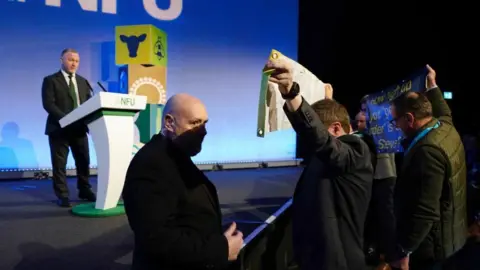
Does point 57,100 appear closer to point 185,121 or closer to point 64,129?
point 64,129

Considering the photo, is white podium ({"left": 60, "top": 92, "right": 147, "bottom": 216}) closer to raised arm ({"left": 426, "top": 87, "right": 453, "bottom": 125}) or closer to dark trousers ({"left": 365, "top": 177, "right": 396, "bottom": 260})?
dark trousers ({"left": 365, "top": 177, "right": 396, "bottom": 260})

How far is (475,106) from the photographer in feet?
33.5

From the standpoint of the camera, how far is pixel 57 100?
14.0 ft

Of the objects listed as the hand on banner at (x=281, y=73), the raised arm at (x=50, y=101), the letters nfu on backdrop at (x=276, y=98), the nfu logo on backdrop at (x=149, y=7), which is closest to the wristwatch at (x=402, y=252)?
the letters nfu on backdrop at (x=276, y=98)

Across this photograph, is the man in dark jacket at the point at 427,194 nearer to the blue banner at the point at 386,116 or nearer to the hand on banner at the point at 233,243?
the blue banner at the point at 386,116

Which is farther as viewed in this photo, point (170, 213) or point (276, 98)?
point (276, 98)

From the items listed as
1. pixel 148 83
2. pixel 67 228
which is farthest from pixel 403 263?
pixel 148 83

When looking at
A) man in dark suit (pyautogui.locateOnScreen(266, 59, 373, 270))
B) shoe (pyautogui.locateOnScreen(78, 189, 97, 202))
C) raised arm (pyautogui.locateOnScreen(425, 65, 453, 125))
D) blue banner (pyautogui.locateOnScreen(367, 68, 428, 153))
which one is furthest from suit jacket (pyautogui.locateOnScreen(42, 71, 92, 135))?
raised arm (pyautogui.locateOnScreen(425, 65, 453, 125))

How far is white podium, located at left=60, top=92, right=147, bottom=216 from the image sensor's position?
3.61m

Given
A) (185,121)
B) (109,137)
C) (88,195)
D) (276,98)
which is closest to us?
(185,121)

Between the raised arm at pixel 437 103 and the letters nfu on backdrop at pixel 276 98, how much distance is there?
0.66 meters

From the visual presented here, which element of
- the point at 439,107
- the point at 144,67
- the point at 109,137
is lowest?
the point at 109,137

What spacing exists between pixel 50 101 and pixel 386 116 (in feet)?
9.84

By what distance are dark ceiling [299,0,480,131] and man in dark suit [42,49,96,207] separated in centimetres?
535
